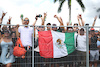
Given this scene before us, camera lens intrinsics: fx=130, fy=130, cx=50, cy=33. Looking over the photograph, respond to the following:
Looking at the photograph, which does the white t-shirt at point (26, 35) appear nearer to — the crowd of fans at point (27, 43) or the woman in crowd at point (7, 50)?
the crowd of fans at point (27, 43)

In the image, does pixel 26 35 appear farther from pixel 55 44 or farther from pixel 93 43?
pixel 93 43

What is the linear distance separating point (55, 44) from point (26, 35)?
1.20m

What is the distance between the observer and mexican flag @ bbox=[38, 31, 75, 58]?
5.16m

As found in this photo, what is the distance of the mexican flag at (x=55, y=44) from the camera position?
5160 millimetres

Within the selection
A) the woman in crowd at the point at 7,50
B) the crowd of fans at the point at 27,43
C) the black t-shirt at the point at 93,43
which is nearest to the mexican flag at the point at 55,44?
the crowd of fans at the point at 27,43

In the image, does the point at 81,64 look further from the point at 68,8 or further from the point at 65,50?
the point at 68,8

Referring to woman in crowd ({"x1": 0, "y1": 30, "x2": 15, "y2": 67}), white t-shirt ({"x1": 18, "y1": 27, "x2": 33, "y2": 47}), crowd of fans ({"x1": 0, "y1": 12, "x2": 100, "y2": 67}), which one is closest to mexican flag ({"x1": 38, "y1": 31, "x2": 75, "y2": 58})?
crowd of fans ({"x1": 0, "y1": 12, "x2": 100, "y2": 67})

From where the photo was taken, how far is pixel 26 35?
5.02 metres

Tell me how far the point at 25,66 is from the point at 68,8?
18047 millimetres

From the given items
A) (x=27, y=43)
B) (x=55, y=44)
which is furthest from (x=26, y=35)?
(x=55, y=44)

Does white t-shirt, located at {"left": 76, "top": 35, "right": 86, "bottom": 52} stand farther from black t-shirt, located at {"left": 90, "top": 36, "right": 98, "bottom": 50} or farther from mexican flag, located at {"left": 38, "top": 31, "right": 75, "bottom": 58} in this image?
Answer: black t-shirt, located at {"left": 90, "top": 36, "right": 98, "bottom": 50}

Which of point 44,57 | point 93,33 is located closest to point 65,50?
point 44,57

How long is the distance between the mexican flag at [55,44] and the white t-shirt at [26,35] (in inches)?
14.3

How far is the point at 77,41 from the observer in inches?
210
